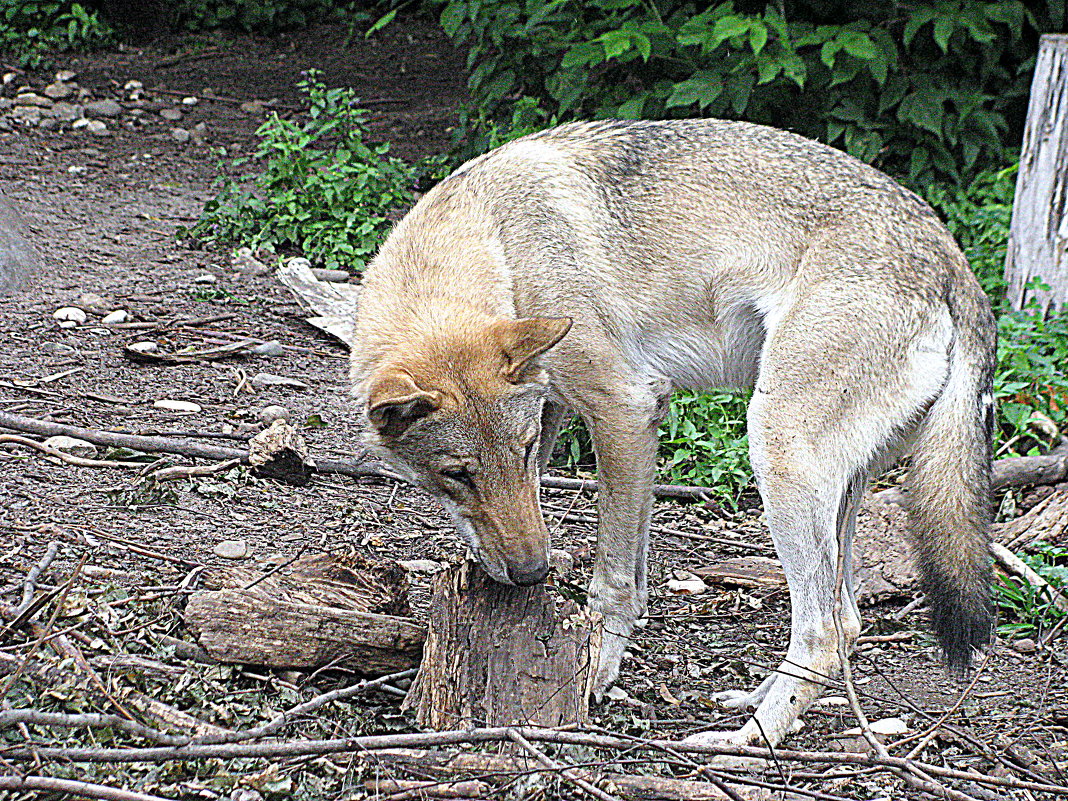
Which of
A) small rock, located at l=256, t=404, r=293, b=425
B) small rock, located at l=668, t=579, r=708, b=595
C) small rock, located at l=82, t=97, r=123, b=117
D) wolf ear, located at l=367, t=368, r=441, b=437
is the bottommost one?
Result: small rock, located at l=82, t=97, r=123, b=117

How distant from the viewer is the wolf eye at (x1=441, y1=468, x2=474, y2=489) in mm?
3430

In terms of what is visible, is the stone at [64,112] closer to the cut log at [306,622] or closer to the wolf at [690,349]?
the wolf at [690,349]

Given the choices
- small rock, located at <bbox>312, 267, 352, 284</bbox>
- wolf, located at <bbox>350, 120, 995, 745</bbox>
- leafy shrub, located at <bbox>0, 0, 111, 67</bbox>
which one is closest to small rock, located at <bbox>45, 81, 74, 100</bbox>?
leafy shrub, located at <bbox>0, 0, 111, 67</bbox>

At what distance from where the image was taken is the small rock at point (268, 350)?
627cm

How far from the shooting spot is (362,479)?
5137 millimetres

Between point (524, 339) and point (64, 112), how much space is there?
9.37 m

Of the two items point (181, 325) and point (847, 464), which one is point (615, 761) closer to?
point (847, 464)

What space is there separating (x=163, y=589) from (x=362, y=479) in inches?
59.5

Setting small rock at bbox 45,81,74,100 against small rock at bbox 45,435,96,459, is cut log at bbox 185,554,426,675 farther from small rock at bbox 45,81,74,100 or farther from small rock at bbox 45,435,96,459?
small rock at bbox 45,81,74,100

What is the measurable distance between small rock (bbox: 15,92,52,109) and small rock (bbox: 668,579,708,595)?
9336 millimetres

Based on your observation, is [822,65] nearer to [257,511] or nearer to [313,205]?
[313,205]

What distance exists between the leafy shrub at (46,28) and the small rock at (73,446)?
9.77m

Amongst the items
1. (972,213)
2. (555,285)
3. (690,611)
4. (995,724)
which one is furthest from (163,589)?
(972,213)

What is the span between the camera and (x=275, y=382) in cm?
596
